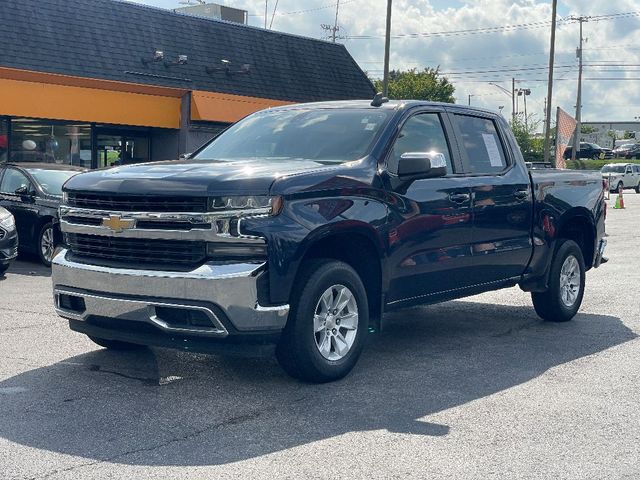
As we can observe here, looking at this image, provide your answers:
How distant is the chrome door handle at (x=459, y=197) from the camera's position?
7.62 metres

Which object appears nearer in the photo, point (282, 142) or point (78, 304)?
point (78, 304)

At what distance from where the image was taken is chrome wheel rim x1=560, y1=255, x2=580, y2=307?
936 centimetres

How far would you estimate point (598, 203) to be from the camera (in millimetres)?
9875

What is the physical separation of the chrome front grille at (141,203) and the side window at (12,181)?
9006 mm

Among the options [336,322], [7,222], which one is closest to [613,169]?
[7,222]

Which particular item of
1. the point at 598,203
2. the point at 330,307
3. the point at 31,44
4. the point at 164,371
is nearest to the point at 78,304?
the point at 164,371

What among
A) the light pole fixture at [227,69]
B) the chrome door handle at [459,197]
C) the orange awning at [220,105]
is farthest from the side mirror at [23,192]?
the light pole fixture at [227,69]

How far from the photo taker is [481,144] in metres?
8.39

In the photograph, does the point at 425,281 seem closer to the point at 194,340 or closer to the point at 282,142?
the point at 282,142

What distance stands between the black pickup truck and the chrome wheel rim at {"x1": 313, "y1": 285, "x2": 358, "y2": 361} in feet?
0.03

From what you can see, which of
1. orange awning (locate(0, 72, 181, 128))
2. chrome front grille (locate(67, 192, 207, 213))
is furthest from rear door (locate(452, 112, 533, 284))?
orange awning (locate(0, 72, 181, 128))

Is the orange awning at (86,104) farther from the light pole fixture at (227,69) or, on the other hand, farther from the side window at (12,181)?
the side window at (12,181)

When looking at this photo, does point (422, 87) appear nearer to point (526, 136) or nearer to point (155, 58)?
point (526, 136)

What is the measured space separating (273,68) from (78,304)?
83.1 feet
